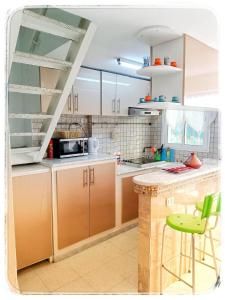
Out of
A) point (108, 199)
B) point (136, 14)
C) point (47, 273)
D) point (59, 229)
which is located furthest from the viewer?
point (108, 199)

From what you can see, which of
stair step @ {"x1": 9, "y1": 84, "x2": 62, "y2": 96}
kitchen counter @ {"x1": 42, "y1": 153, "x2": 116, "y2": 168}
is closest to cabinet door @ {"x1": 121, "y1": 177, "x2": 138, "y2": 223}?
kitchen counter @ {"x1": 42, "y1": 153, "x2": 116, "y2": 168}

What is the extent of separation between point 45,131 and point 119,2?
1.52 meters

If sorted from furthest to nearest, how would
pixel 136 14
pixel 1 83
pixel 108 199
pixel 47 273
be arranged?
1. pixel 108 199
2. pixel 47 273
3. pixel 136 14
4. pixel 1 83

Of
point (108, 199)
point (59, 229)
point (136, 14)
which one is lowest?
point (59, 229)

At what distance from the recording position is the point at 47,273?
2.00 m

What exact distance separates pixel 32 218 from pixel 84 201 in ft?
1.89

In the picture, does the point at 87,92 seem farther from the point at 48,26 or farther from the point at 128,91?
the point at 48,26

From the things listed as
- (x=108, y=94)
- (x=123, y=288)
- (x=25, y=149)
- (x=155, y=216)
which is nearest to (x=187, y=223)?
(x=155, y=216)

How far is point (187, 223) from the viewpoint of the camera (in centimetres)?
154

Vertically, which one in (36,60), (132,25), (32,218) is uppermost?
(132,25)

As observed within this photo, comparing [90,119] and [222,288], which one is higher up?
[90,119]

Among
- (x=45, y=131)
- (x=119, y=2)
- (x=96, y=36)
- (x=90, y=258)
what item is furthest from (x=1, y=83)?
(x=90, y=258)

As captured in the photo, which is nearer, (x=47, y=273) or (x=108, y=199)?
(x=47, y=273)

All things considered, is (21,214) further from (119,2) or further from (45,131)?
(119,2)
